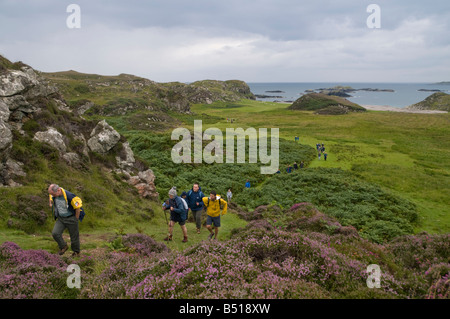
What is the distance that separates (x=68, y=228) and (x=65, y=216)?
1.58 ft

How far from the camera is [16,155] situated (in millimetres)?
15164

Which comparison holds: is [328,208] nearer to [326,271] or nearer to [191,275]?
[326,271]

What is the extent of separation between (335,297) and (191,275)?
11.1ft

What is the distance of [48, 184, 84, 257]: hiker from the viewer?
9.83 metres

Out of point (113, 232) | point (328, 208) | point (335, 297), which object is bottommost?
point (328, 208)

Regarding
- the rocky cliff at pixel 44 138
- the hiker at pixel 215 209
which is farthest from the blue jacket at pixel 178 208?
the rocky cliff at pixel 44 138

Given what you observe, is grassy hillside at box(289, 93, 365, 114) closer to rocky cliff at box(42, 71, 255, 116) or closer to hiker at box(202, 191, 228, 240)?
rocky cliff at box(42, 71, 255, 116)

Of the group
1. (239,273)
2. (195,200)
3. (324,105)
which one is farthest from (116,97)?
(239,273)

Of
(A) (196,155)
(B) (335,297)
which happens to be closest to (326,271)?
(B) (335,297)

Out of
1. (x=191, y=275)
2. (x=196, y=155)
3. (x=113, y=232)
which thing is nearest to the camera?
(x=191, y=275)

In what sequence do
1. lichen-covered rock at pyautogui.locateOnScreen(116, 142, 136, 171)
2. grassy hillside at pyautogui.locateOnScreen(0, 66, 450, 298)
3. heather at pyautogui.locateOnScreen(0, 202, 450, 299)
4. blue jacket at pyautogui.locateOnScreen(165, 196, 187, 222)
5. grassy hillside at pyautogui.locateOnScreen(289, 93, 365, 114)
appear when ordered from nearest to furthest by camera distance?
heather at pyautogui.locateOnScreen(0, 202, 450, 299), grassy hillside at pyautogui.locateOnScreen(0, 66, 450, 298), blue jacket at pyautogui.locateOnScreen(165, 196, 187, 222), lichen-covered rock at pyautogui.locateOnScreen(116, 142, 136, 171), grassy hillside at pyautogui.locateOnScreen(289, 93, 365, 114)

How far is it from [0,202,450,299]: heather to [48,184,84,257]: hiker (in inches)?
31.0

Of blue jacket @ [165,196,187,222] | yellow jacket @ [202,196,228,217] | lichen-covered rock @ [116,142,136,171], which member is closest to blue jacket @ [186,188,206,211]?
yellow jacket @ [202,196,228,217]

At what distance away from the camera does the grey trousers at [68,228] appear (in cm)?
988
